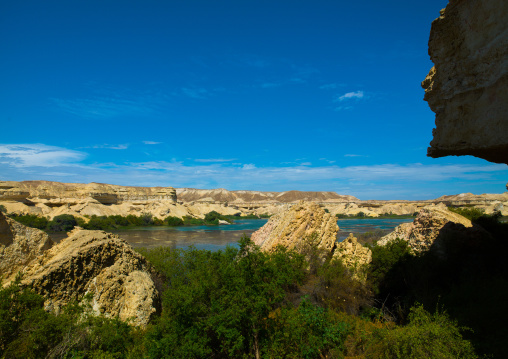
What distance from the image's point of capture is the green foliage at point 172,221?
6581cm

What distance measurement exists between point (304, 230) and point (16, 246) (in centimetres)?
1113

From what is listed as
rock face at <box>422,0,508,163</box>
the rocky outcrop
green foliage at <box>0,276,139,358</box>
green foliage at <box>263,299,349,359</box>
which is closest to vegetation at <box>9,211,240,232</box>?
green foliage at <box>0,276,139,358</box>

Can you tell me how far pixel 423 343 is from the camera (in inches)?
257

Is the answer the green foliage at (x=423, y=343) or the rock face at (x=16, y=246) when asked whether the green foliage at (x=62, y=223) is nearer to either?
the rock face at (x=16, y=246)

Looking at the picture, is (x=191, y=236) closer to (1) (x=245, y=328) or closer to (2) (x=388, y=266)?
(2) (x=388, y=266)

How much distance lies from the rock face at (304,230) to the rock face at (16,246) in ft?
29.9

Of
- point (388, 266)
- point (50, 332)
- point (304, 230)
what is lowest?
point (388, 266)

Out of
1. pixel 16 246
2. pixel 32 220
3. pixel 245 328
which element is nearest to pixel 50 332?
pixel 16 246

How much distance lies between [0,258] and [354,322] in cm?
991

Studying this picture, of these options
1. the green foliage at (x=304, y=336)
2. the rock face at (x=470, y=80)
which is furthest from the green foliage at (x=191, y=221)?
the rock face at (x=470, y=80)

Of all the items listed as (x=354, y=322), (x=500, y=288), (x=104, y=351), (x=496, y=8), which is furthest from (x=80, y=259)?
(x=500, y=288)

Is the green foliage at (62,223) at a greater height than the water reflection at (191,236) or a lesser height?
greater

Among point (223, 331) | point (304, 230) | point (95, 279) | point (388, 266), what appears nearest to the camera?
point (223, 331)

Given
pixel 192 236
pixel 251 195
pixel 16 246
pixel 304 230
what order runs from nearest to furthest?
pixel 16 246, pixel 304 230, pixel 192 236, pixel 251 195
